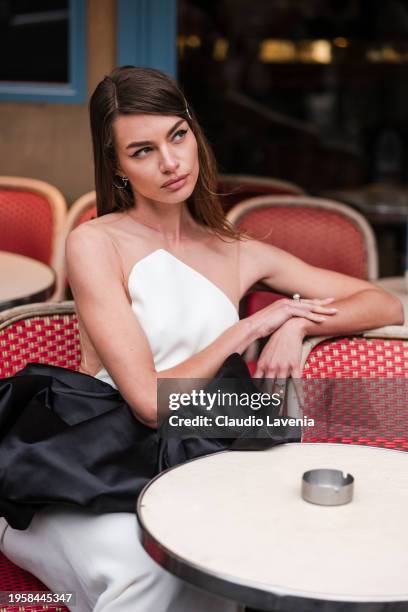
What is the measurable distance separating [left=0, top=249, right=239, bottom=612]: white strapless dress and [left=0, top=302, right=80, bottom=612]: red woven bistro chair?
26 centimetres

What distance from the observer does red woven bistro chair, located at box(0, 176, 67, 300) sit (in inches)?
154

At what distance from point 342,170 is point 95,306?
21.9 feet

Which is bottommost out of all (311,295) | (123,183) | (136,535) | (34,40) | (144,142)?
(136,535)

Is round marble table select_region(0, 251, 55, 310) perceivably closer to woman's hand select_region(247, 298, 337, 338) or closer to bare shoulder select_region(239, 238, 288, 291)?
bare shoulder select_region(239, 238, 288, 291)

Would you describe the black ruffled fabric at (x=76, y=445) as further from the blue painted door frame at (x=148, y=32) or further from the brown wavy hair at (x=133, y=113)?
the blue painted door frame at (x=148, y=32)

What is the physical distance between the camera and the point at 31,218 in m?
3.96

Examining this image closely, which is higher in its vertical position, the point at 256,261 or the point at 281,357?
the point at 256,261

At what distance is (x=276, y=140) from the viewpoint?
8.38 meters

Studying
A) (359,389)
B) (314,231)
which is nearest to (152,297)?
(359,389)

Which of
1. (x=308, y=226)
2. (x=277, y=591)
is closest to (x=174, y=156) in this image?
(x=277, y=591)

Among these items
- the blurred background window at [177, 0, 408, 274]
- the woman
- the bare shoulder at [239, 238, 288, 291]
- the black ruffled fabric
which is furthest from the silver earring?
the blurred background window at [177, 0, 408, 274]

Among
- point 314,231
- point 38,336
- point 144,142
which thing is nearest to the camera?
point 144,142

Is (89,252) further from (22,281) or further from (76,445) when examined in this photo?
(22,281)

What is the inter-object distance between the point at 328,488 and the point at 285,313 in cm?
67
